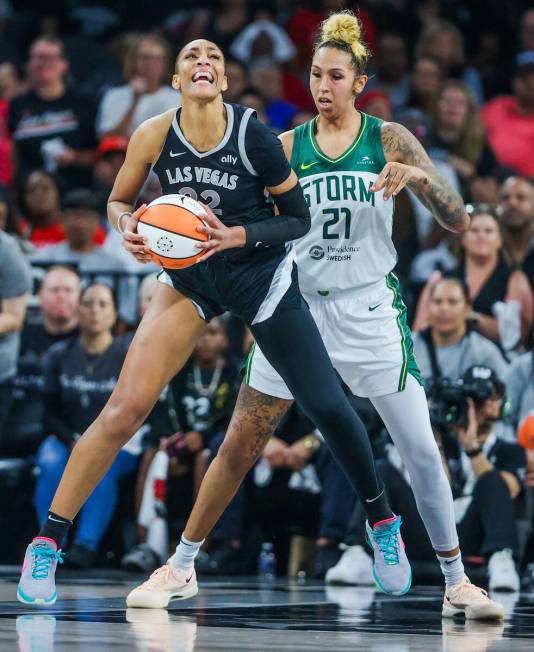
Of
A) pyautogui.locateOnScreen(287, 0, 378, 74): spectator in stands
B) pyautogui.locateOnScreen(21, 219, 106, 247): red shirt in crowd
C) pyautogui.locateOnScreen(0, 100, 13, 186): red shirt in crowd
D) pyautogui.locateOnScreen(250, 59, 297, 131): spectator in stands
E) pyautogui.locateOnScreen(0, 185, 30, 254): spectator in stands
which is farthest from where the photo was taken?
pyautogui.locateOnScreen(287, 0, 378, 74): spectator in stands

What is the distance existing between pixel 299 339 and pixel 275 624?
1053mm

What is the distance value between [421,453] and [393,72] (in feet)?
25.3

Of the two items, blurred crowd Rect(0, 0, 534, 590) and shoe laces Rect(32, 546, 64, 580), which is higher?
blurred crowd Rect(0, 0, 534, 590)

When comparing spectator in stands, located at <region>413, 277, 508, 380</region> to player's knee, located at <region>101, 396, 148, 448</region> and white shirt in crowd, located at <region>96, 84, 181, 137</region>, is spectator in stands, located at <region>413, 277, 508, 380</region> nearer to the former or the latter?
player's knee, located at <region>101, 396, 148, 448</region>

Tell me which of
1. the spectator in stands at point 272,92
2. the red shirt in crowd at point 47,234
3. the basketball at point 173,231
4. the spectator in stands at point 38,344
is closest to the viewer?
the basketball at point 173,231

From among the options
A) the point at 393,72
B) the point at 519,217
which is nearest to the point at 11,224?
the point at 519,217

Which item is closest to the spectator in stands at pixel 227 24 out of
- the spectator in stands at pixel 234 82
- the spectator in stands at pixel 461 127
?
the spectator in stands at pixel 234 82

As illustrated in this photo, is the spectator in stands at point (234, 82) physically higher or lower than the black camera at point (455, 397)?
higher

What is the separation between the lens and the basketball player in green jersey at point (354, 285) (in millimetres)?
5363

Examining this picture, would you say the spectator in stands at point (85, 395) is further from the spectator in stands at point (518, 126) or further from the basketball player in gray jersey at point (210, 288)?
the spectator in stands at point (518, 126)

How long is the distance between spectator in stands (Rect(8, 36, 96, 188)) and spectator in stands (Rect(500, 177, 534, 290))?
3790 mm

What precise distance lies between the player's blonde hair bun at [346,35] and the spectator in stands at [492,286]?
10.5ft

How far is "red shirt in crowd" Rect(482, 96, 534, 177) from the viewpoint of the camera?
11.5m

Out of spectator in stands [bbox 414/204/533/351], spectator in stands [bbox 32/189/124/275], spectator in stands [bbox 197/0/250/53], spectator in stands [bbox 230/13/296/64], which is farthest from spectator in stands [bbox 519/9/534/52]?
spectator in stands [bbox 32/189/124/275]
